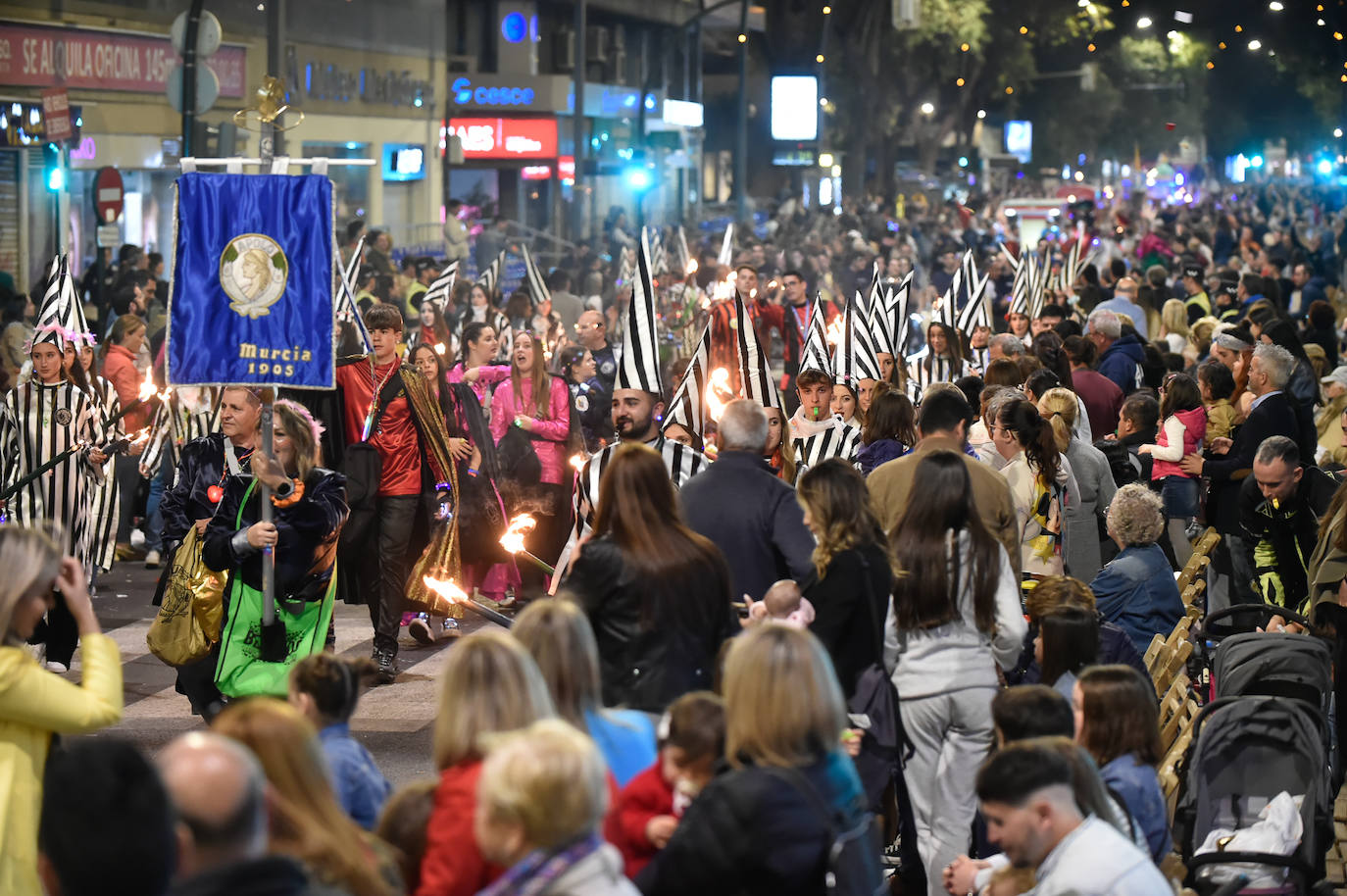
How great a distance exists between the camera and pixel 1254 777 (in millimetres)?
7039

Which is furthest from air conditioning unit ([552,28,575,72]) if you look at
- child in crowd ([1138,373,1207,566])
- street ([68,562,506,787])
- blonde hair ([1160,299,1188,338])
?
child in crowd ([1138,373,1207,566])

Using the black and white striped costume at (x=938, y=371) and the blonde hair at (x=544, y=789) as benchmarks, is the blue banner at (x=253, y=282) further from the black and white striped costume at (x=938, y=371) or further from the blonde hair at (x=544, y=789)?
the black and white striped costume at (x=938, y=371)

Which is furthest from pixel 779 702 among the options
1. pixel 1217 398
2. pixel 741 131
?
pixel 741 131

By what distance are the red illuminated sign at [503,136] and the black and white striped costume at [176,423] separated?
27695mm

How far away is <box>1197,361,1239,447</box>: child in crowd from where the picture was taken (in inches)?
501

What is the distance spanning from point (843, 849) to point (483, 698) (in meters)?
1.04

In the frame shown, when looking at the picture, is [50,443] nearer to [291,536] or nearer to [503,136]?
[291,536]

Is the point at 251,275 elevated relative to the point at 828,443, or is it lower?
elevated

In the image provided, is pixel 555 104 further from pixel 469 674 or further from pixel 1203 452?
pixel 469 674

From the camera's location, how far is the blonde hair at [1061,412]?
1031 centimetres

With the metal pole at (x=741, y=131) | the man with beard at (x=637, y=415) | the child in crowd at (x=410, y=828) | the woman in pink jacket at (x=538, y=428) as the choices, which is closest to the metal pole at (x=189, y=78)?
the woman in pink jacket at (x=538, y=428)

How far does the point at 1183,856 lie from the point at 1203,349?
33.7 ft

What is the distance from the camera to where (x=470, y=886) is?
4465 mm

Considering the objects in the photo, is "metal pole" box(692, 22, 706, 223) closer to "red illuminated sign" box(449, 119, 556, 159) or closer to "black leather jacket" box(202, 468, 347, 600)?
"red illuminated sign" box(449, 119, 556, 159)
